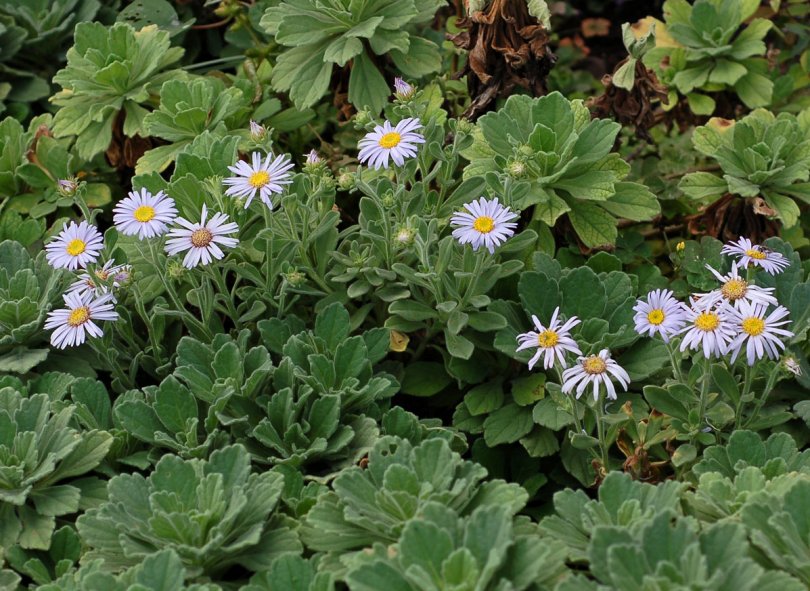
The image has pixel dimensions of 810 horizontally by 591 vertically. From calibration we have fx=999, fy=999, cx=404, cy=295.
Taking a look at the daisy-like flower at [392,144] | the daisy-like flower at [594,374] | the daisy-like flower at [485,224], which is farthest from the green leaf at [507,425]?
the daisy-like flower at [392,144]

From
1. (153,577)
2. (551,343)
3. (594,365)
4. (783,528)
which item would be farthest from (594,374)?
(153,577)

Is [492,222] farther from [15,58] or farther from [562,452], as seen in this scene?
[15,58]

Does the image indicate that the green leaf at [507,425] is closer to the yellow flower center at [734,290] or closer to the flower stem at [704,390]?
the flower stem at [704,390]

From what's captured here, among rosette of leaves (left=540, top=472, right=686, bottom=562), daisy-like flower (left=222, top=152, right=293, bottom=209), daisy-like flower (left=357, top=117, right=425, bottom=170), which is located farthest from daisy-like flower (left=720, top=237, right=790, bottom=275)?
daisy-like flower (left=222, top=152, right=293, bottom=209)

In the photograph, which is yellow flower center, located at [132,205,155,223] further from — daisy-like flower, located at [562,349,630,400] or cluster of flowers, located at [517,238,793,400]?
daisy-like flower, located at [562,349,630,400]

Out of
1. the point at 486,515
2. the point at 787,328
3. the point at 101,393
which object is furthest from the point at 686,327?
the point at 101,393
